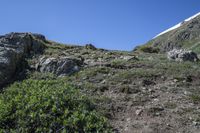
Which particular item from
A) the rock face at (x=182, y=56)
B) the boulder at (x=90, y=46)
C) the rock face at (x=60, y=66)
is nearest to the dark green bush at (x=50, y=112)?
the rock face at (x=60, y=66)

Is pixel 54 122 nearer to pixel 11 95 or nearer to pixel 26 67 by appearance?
pixel 11 95

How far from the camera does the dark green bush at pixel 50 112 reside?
35.9 ft

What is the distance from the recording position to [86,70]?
62.6 feet

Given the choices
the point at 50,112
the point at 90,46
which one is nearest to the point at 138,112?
the point at 50,112

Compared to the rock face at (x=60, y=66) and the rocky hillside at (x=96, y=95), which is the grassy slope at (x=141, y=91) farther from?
the rock face at (x=60, y=66)

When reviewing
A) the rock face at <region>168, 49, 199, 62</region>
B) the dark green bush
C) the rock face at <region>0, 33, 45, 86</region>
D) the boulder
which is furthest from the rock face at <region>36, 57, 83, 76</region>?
the boulder

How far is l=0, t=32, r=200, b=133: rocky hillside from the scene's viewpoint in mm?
11375

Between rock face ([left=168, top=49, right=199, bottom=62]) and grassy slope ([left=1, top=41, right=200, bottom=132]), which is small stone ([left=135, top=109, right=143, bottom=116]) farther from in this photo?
rock face ([left=168, top=49, right=199, bottom=62])

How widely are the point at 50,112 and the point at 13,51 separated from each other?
9.03m

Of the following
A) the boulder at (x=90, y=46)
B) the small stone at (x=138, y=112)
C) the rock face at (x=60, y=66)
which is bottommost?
the small stone at (x=138, y=112)

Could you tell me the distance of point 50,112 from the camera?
11781mm

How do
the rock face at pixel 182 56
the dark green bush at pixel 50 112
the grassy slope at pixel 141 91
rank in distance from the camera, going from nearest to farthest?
1. the dark green bush at pixel 50 112
2. the grassy slope at pixel 141 91
3. the rock face at pixel 182 56

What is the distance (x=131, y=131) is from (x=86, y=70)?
8373 mm

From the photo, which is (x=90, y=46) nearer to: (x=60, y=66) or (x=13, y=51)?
(x=13, y=51)
